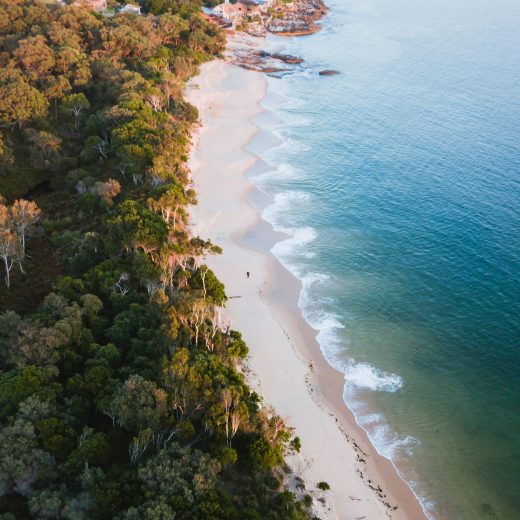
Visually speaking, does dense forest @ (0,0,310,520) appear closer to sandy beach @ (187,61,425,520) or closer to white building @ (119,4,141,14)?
sandy beach @ (187,61,425,520)

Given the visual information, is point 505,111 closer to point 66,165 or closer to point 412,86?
point 412,86

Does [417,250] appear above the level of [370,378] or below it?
below

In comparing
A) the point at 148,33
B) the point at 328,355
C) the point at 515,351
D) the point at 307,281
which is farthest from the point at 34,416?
the point at 148,33

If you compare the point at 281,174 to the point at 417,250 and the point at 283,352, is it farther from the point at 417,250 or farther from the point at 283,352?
the point at 283,352

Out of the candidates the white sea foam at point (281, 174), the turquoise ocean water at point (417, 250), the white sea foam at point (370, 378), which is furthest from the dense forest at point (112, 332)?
the white sea foam at point (281, 174)

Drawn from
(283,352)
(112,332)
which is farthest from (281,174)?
(112,332)

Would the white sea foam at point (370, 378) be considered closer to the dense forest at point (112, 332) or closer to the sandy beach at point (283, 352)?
the sandy beach at point (283, 352)
